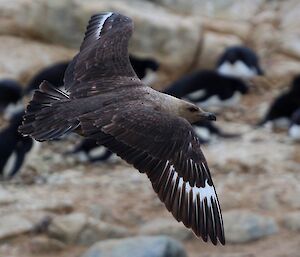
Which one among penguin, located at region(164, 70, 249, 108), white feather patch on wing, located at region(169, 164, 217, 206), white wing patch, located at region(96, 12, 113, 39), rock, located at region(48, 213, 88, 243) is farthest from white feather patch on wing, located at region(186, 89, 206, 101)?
white feather patch on wing, located at region(169, 164, 217, 206)

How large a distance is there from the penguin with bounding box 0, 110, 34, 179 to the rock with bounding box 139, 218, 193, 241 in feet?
5.02

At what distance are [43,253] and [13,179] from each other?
1.29m

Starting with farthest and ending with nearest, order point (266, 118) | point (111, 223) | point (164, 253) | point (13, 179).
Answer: point (266, 118), point (13, 179), point (111, 223), point (164, 253)

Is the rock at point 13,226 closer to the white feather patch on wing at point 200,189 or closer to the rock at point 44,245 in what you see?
the rock at point 44,245

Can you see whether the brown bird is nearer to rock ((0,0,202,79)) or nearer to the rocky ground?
the rocky ground

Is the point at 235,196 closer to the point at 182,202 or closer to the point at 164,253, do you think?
the point at 164,253

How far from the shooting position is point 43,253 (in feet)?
34.1

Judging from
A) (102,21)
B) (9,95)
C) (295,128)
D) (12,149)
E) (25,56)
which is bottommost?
(25,56)

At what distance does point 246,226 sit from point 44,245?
169cm

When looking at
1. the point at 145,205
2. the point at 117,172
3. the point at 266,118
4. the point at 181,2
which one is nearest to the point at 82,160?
the point at 117,172

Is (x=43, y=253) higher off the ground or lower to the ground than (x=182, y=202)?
lower

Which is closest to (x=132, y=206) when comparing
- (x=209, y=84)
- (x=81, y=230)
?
(x=81, y=230)

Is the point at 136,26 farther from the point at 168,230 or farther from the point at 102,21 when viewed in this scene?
the point at 102,21

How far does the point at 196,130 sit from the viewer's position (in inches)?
497
